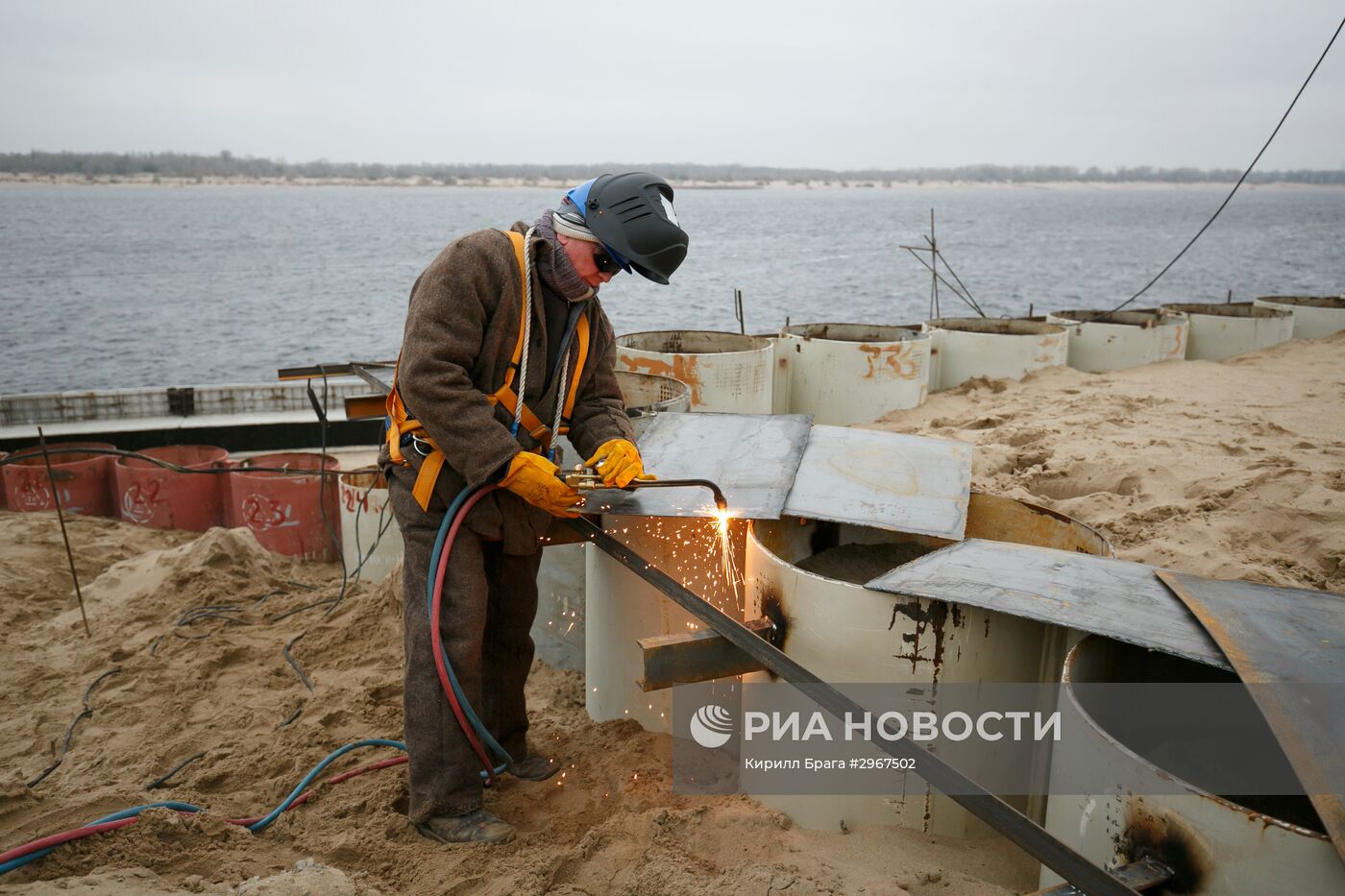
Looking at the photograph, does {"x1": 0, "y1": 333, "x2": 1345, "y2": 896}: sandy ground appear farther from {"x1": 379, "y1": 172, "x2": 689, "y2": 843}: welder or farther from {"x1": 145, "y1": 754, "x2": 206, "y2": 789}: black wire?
{"x1": 379, "y1": 172, "x2": 689, "y2": 843}: welder

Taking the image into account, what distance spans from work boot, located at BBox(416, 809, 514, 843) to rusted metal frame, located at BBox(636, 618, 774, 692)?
2.27 feet

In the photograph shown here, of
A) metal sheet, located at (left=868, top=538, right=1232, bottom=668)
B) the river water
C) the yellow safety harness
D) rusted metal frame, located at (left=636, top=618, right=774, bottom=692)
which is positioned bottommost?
the river water

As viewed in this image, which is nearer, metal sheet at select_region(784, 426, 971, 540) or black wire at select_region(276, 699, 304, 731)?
metal sheet at select_region(784, 426, 971, 540)

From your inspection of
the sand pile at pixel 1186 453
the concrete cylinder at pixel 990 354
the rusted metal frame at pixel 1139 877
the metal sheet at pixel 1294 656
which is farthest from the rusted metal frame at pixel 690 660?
the concrete cylinder at pixel 990 354

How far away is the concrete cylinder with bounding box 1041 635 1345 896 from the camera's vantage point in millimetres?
1862

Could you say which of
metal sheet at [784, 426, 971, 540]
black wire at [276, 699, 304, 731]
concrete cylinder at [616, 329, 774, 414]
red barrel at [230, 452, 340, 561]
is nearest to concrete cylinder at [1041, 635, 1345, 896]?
metal sheet at [784, 426, 971, 540]

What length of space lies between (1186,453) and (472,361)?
468 centimetres

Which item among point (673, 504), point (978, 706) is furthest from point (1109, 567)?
point (673, 504)

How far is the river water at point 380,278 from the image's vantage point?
99.3 ft

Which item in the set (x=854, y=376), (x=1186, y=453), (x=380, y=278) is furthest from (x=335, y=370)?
(x=380, y=278)

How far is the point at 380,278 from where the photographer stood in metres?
48.5

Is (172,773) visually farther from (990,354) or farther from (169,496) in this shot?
(990,354)

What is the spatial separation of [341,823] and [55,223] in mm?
92978

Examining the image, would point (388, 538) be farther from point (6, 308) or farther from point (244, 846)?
point (6, 308)
